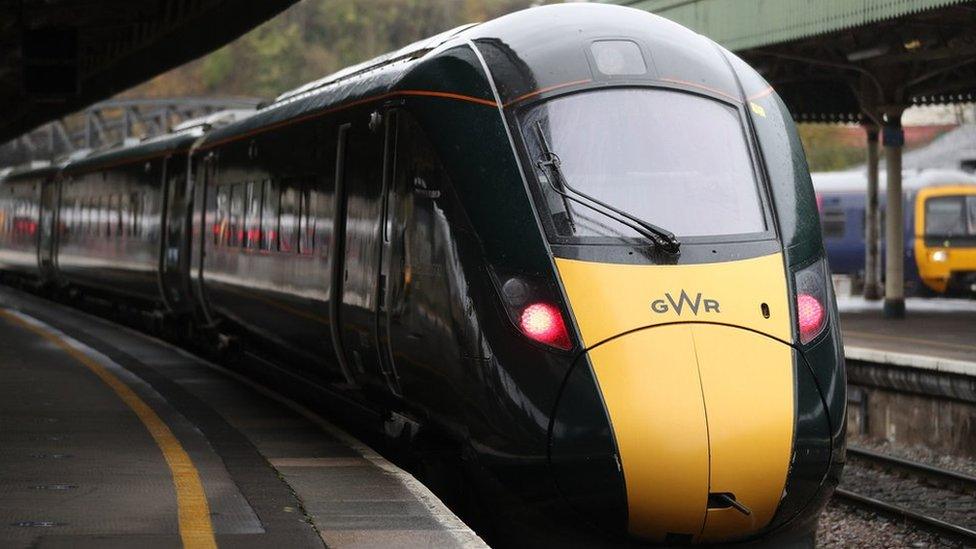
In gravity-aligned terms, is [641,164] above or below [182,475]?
above

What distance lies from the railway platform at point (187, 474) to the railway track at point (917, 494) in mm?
4282

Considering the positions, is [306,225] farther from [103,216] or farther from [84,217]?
[84,217]

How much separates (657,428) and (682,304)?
672 millimetres

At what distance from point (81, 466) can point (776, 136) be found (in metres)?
4.28

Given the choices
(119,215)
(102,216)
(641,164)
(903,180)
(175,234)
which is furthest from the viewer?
(903,180)

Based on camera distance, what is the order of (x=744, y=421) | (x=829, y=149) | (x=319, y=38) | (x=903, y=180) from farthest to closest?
(x=319, y=38), (x=829, y=149), (x=903, y=180), (x=744, y=421)

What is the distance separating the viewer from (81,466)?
9031mm

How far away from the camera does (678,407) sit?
23.7ft

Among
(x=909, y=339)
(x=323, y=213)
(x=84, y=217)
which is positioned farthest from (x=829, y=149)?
(x=323, y=213)

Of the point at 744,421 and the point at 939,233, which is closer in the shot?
the point at 744,421

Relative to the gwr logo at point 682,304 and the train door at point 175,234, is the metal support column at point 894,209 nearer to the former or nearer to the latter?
the train door at point 175,234

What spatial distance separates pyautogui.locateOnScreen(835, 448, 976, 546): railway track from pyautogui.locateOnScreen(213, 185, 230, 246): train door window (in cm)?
625

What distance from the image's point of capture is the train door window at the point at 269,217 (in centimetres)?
1297

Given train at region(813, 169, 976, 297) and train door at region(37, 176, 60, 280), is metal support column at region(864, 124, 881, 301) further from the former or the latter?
train door at region(37, 176, 60, 280)
